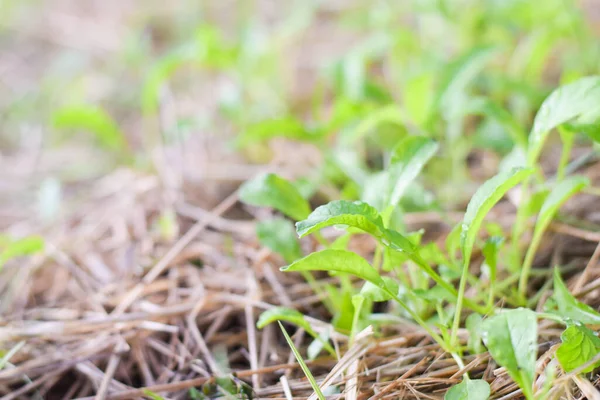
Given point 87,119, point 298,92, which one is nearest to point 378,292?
point 87,119

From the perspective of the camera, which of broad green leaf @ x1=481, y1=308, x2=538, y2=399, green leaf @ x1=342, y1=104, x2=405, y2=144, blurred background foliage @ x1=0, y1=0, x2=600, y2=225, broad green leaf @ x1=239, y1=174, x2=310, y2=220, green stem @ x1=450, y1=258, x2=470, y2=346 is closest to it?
broad green leaf @ x1=481, y1=308, x2=538, y2=399

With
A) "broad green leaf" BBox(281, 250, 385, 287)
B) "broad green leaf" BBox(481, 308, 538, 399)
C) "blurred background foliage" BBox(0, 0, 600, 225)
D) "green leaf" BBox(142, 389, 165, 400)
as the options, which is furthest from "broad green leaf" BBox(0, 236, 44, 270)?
"broad green leaf" BBox(481, 308, 538, 399)

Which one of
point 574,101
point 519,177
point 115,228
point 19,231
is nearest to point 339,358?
point 519,177

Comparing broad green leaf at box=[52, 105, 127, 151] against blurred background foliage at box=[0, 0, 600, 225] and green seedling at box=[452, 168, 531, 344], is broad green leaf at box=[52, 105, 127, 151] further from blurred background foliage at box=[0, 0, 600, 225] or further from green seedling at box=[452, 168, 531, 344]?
green seedling at box=[452, 168, 531, 344]

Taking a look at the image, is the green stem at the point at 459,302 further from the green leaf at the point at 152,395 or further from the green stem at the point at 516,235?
the green leaf at the point at 152,395

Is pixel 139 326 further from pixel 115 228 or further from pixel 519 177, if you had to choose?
pixel 519 177

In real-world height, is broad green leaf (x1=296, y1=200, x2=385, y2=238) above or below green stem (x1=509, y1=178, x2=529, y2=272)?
above
